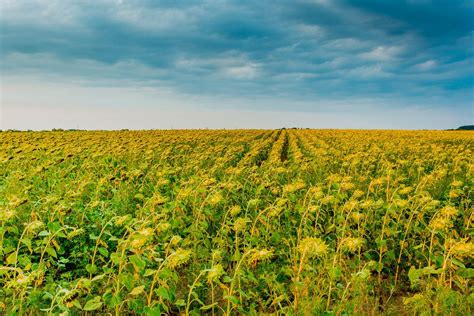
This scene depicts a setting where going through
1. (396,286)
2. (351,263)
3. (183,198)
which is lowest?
(396,286)

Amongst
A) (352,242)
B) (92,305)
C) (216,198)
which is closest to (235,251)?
(216,198)

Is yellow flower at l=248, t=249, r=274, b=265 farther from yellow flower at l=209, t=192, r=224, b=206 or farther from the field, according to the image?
yellow flower at l=209, t=192, r=224, b=206

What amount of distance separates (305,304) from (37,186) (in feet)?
23.4

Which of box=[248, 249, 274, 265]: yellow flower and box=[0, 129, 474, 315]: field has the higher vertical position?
box=[248, 249, 274, 265]: yellow flower

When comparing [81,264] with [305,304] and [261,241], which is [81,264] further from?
[305,304]

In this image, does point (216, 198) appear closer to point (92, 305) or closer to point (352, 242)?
point (352, 242)

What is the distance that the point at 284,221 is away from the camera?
5656 mm

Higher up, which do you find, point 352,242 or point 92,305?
point 352,242

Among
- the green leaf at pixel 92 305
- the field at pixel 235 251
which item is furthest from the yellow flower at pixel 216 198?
the green leaf at pixel 92 305

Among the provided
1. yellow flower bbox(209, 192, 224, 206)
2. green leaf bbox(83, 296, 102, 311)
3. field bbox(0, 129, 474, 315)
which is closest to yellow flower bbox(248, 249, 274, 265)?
field bbox(0, 129, 474, 315)

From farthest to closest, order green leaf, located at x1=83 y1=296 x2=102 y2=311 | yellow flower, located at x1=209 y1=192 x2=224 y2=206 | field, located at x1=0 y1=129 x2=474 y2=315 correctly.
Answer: yellow flower, located at x1=209 y1=192 x2=224 y2=206, field, located at x1=0 y1=129 x2=474 y2=315, green leaf, located at x1=83 y1=296 x2=102 y2=311

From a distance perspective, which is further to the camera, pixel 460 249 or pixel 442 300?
pixel 442 300

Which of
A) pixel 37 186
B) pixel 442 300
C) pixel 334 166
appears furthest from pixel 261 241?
pixel 334 166

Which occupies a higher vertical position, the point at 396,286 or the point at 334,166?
the point at 334,166
